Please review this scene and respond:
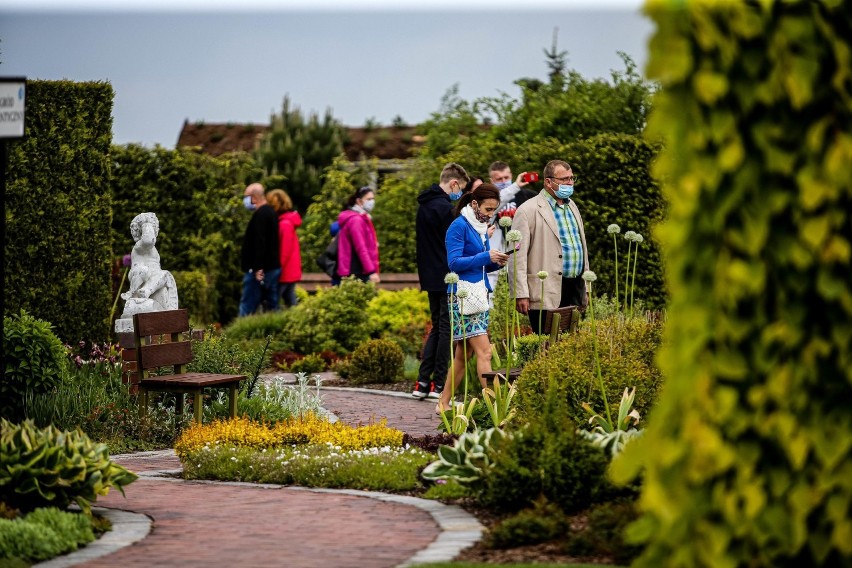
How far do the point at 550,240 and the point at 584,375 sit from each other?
242cm

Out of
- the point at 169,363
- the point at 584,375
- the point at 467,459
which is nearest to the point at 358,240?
the point at 169,363

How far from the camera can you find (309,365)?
16.2m

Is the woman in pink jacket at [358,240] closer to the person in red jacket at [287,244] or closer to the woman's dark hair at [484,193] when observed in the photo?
the person in red jacket at [287,244]

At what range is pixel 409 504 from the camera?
7461 millimetres

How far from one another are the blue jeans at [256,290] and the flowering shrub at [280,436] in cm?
1022

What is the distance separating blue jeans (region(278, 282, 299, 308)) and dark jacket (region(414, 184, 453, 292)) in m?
7.86

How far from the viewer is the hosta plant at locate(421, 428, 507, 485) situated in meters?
7.35

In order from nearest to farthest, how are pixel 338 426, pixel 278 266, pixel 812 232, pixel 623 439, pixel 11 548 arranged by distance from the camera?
1. pixel 812 232
2. pixel 11 548
3. pixel 623 439
4. pixel 338 426
5. pixel 278 266

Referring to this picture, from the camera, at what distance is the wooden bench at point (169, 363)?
10.3 metres

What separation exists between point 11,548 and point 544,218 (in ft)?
22.0

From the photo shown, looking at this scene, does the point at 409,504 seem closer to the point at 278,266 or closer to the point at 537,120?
the point at 278,266

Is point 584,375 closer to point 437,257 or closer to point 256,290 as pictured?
point 437,257

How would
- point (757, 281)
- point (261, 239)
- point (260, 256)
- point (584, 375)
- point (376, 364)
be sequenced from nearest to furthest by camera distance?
point (757, 281), point (584, 375), point (376, 364), point (261, 239), point (260, 256)

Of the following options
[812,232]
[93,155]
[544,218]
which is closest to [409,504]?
[812,232]
